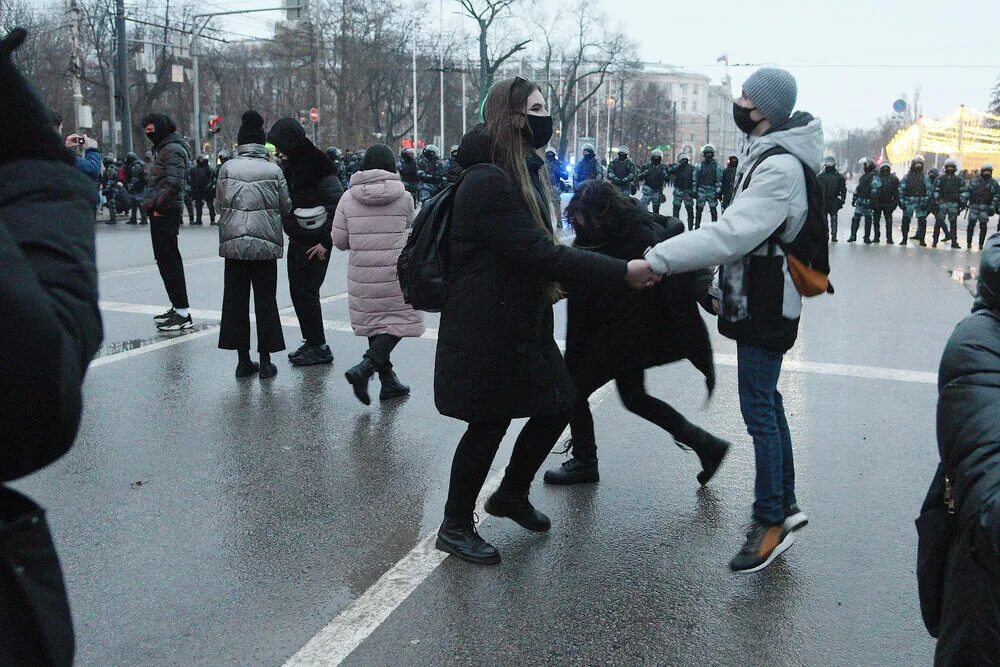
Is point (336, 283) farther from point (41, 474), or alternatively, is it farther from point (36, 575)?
point (36, 575)

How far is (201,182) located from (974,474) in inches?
902

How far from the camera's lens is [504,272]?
12.0 ft

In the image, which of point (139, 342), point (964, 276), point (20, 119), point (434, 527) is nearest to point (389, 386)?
point (434, 527)

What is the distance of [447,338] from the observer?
3717 mm

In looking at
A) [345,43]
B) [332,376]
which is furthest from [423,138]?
[332,376]

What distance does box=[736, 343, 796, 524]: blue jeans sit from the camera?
3.83 meters

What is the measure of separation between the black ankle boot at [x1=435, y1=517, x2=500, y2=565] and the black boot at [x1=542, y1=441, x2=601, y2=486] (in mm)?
960

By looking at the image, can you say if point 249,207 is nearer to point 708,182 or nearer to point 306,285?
point 306,285

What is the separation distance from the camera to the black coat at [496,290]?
3.54m

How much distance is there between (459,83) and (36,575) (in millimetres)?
75655

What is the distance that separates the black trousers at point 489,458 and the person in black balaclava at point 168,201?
5439 mm

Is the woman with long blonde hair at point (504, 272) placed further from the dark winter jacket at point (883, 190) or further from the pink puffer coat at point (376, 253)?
the dark winter jacket at point (883, 190)

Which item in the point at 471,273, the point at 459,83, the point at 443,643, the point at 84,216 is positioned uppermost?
the point at 459,83

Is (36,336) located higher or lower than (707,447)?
higher
